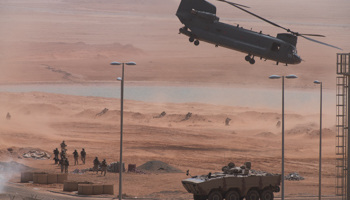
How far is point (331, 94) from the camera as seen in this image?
138750 mm

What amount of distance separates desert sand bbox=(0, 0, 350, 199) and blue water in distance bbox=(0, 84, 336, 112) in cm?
162

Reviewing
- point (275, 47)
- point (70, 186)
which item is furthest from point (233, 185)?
point (275, 47)

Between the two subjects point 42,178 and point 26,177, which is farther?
point 26,177

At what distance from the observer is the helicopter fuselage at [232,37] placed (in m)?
50.1

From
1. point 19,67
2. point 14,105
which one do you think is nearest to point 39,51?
point 19,67

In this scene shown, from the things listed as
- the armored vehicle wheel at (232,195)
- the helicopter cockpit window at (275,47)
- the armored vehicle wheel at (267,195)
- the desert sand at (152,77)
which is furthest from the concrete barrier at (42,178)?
the desert sand at (152,77)

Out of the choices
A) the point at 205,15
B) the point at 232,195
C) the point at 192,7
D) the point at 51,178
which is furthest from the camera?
the point at 192,7

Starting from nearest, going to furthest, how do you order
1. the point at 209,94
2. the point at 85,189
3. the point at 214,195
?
the point at 214,195 → the point at 85,189 → the point at 209,94

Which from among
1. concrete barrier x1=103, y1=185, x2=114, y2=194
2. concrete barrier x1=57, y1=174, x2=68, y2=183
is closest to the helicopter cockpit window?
concrete barrier x1=103, y1=185, x2=114, y2=194

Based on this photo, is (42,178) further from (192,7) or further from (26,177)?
(192,7)

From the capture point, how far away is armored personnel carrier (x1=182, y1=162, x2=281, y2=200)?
37375 millimetres

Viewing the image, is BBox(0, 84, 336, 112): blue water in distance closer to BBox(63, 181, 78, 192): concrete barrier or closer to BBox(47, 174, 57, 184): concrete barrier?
BBox(47, 174, 57, 184): concrete barrier

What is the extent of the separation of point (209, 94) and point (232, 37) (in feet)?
305

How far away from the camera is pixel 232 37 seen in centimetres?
5022
